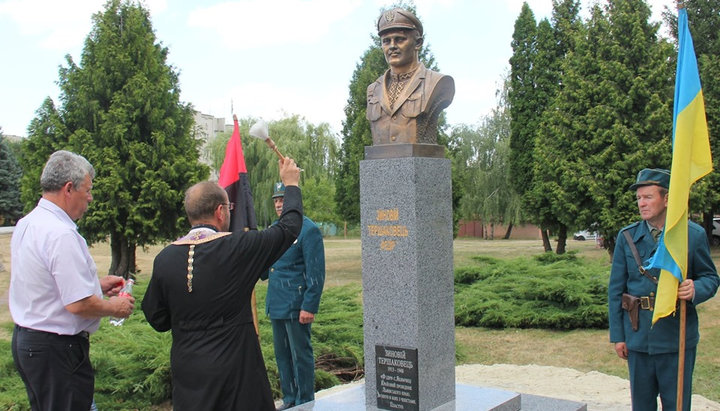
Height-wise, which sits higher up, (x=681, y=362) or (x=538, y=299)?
(x=681, y=362)

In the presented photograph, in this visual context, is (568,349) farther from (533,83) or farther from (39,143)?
(533,83)

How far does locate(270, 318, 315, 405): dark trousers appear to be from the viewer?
533 centimetres

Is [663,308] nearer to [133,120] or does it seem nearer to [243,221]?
[243,221]

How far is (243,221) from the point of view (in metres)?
5.77

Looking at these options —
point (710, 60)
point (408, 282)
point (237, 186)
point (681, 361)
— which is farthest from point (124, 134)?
point (710, 60)

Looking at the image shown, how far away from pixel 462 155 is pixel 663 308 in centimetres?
2997

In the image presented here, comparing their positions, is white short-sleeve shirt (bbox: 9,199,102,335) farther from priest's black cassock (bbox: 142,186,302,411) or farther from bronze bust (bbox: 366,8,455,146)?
bronze bust (bbox: 366,8,455,146)

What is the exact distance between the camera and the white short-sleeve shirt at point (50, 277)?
10.1 feet

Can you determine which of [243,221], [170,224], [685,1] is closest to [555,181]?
[170,224]

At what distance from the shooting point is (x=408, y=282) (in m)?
4.16

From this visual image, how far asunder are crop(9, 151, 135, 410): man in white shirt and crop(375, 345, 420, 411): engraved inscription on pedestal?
178 centimetres

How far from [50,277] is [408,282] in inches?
83.8

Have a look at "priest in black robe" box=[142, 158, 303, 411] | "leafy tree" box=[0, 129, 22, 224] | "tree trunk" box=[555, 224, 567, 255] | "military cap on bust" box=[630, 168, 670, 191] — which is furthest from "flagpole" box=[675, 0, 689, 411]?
"leafy tree" box=[0, 129, 22, 224]

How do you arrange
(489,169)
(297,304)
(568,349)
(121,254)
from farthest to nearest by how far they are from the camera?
(489,169) < (121,254) < (568,349) < (297,304)
